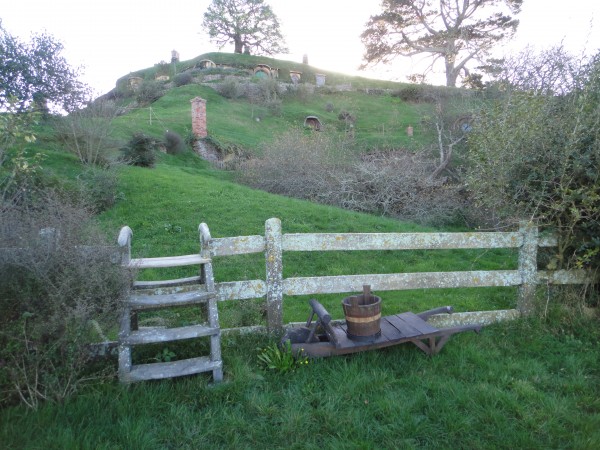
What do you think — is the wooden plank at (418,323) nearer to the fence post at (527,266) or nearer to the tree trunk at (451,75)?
the fence post at (527,266)

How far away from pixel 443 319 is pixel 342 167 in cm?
1217

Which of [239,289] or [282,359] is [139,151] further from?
[282,359]

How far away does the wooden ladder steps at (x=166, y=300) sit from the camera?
3.77 m

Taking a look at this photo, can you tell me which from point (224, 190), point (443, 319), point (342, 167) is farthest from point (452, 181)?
point (443, 319)

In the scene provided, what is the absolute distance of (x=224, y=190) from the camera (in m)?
14.1

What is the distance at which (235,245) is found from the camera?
14.8 ft

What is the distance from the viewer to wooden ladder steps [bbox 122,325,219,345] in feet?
11.7

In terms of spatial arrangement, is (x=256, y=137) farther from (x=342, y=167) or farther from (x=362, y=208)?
(x=362, y=208)

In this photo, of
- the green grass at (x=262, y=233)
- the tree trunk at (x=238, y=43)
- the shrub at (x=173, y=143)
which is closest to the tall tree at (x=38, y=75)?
the shrub at (x=173, y=143)

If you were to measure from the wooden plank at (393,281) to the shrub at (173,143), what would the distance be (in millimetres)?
20869

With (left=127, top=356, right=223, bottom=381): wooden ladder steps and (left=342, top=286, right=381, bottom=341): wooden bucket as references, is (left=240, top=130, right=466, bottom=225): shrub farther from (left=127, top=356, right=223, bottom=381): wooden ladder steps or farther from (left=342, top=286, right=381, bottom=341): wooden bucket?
(left=127, top=356, right=223, bottom=381): wooden ladder steps

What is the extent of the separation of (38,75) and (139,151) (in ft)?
22.7

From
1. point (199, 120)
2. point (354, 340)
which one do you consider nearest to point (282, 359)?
point (354, 340)

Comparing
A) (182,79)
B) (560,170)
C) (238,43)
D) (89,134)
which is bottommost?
(560,170)
